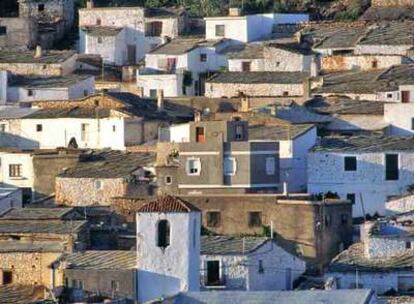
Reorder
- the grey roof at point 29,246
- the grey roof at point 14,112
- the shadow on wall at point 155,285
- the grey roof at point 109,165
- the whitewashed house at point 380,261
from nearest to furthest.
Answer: the shadow on wall at point 155,285, the whitewashed house at point 380,261, the grey roof at point 29,246, the grey roof at point 109,165, the grey roof at point 14,112

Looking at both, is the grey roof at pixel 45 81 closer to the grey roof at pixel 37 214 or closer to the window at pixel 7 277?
the grey roof at pixel 37 214

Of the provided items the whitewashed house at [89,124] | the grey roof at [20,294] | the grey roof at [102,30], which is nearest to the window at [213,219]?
the grey roof at [20,294]

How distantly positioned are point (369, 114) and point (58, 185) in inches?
336

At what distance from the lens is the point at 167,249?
55281mm

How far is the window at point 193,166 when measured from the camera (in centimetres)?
6856

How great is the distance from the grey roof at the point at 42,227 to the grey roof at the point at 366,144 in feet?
26.1

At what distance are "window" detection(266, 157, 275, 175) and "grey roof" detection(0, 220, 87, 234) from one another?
6.06 m

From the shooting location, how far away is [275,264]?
197 ft

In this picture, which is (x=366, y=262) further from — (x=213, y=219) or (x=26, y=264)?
(x=26, y=264)

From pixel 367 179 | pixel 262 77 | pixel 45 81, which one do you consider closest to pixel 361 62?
pixel 262 77

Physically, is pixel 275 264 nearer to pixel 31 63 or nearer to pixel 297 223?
pixel 297 223

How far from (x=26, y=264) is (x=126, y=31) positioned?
30.3 meters

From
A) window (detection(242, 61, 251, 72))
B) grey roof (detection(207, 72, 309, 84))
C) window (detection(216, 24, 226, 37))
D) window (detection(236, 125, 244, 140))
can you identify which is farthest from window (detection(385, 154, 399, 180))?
window (detection(216, 24, 226, 37))

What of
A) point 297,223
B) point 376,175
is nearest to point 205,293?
point 297,223
